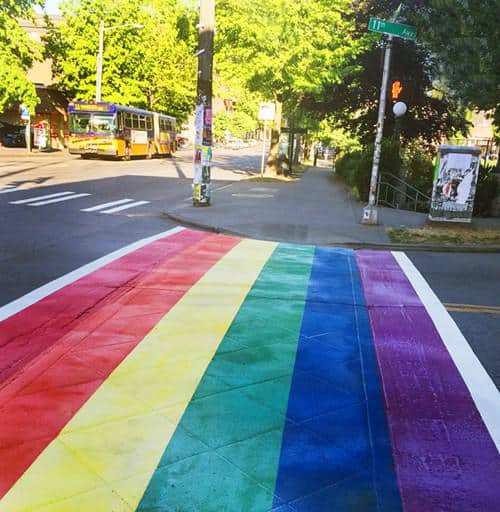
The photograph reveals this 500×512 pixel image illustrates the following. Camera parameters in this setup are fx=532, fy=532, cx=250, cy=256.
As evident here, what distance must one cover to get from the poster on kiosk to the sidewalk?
32.6 inches

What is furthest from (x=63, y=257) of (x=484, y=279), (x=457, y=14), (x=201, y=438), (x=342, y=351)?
(x=457, y=14)

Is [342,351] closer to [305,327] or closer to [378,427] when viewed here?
[305,327]

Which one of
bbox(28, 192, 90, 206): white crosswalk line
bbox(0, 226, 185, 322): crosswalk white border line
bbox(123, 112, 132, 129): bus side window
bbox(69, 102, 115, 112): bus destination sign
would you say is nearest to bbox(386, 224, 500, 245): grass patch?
bbox(0, 226, 185, 322): crosswalk white border line

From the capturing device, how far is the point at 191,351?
16.6 ft

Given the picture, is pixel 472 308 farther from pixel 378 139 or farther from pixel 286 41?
pixel 286 41

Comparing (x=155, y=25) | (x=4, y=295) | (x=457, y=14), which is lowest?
(x=4, y=295)

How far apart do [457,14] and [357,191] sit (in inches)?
295

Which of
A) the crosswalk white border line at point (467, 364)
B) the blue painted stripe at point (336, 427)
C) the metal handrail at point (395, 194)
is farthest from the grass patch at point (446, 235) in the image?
the blue painted stripe at point (336, 427)

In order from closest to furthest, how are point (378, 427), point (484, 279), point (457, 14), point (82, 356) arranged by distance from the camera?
point (378, 427), point (82, 356), point (484, 279), point (457, 14)

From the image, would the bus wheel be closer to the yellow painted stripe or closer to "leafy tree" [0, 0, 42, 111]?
"leafy tree" [0, 0, 42, 111]

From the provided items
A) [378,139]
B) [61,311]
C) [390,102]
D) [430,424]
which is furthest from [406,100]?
[430,424]

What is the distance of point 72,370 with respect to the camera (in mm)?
4535

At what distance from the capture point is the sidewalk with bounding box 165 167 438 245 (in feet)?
38.2

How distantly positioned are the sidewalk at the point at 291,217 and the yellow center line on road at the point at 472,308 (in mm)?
4178
